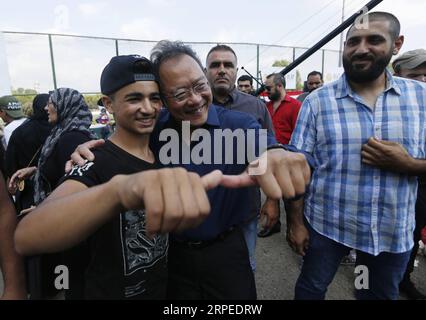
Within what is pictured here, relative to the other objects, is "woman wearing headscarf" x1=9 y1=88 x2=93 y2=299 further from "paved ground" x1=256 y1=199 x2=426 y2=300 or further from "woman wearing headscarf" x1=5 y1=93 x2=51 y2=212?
"paved ground" x1=256 y1=199 x2=426 y2=300

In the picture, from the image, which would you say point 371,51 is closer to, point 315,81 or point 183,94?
point 183,94

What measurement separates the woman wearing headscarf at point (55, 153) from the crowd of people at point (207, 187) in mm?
14

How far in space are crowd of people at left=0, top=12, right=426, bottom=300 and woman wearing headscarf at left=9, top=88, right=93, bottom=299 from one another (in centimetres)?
1

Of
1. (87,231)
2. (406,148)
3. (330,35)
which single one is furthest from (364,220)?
(330,35)

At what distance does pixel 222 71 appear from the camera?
2.97m

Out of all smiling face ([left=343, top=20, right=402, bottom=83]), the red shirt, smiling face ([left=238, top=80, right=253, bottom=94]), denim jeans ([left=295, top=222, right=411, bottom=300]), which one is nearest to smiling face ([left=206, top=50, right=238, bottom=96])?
the red shirt

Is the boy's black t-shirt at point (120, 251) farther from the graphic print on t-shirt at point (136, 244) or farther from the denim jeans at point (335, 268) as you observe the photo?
the denim jeans at point (335, 268)

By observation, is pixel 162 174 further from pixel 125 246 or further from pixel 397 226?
pixel 397 226

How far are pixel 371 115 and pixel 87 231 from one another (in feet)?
→ 5.32

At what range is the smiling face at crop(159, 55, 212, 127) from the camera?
1.40m

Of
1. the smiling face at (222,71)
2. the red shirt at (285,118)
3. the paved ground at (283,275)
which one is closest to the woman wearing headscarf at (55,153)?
the paved ground at (283,275)

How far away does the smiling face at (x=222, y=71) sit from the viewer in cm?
292

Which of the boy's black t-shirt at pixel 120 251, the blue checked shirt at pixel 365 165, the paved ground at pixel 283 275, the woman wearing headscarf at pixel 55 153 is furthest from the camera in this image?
the paved ground at pixel 283 275
